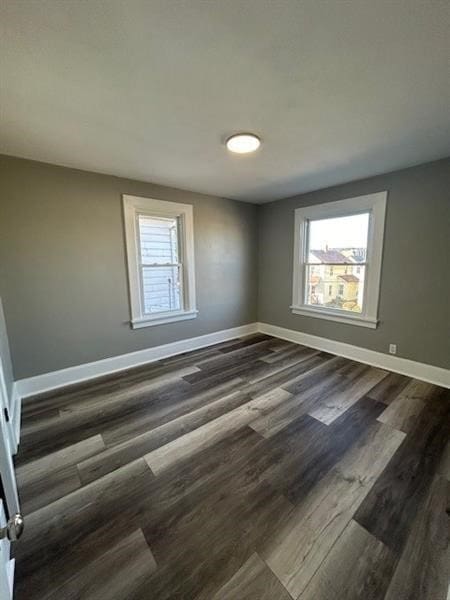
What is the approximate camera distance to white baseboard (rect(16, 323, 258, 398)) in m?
2.61

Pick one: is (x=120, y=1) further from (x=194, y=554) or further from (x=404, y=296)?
(x=404, y=296)

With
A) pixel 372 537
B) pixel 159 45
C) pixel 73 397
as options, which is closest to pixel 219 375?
pixel 73 397

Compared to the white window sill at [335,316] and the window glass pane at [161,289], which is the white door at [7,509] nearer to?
the window glass pane at [161,289]

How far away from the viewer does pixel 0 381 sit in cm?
142

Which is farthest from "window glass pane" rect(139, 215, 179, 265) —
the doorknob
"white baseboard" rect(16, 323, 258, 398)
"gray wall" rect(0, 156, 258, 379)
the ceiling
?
the doorknob

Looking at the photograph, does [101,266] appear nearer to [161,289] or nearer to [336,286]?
[161,289]

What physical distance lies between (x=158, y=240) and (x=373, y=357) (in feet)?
10.7

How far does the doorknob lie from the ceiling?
70.5 inches

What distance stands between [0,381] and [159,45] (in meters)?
1.97

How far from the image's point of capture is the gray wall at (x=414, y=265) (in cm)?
262

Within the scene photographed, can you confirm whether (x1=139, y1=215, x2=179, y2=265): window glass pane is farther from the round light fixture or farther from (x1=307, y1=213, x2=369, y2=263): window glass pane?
(x1=307, y1=213, x2=369, y2=263): window glass pane

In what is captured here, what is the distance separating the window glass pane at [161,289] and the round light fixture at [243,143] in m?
1.86

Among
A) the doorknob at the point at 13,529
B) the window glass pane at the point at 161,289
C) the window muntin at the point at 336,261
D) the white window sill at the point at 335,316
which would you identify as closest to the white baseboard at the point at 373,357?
Result: the white window sill at the point at 335,316

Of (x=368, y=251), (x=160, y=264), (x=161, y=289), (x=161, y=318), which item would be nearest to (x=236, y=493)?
(x=161, y=318)
